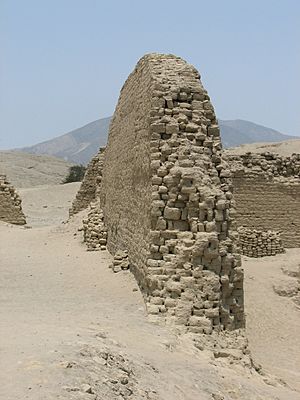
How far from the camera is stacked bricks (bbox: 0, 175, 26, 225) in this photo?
20.5m

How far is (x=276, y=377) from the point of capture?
25.6 feet

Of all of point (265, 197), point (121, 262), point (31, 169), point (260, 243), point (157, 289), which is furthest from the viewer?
point (31, 169)

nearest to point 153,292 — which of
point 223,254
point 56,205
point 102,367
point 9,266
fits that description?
point 223,254

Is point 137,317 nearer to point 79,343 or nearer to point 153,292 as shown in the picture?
point 153,292

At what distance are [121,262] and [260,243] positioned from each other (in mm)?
6807

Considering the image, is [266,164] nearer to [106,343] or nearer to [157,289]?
[157,289]

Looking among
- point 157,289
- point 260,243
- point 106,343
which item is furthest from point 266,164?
point 106,343

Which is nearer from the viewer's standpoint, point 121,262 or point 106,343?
point 106,343

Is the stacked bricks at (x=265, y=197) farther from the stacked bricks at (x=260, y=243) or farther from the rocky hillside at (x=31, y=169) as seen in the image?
the rocky hillside at (x=31, y=169)

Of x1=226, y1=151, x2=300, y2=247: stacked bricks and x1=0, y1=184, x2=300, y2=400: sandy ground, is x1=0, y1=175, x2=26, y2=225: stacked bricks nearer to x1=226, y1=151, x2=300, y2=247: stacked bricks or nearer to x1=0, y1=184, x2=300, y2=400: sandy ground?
x1=0, y1=184, x2=300, y2=400: sandy ground

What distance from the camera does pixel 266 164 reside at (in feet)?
57.8

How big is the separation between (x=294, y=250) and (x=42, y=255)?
7277 mm

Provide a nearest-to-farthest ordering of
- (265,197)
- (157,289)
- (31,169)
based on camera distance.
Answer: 1. (157,289)
2. (265,197)
3. (31,169)

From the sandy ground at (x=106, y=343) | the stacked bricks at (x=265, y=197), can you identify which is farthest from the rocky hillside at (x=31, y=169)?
the sandy ground at (x=106, y=343)
